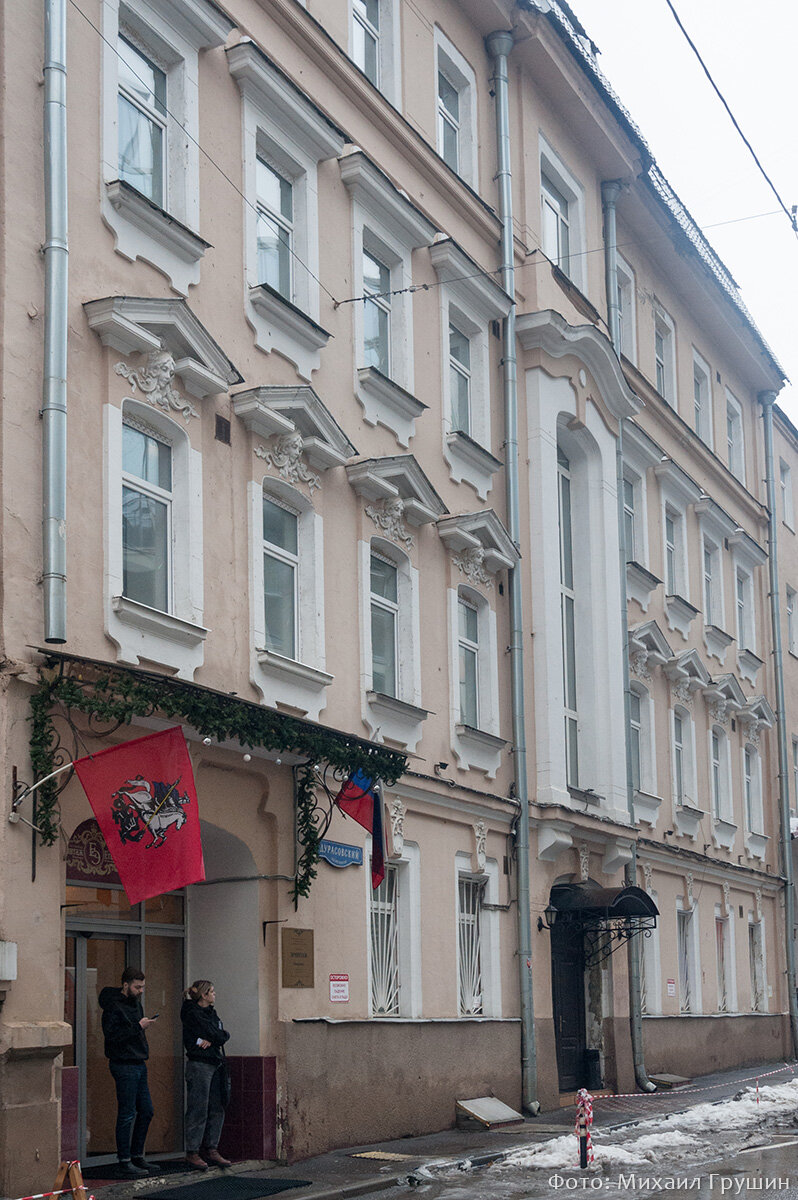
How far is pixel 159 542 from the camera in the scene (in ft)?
45.8

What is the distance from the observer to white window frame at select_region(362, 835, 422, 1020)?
17.3m

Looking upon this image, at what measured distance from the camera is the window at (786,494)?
1527 inches

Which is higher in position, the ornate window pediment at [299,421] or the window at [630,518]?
the window at [630,518]

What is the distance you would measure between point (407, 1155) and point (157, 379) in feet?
24.7

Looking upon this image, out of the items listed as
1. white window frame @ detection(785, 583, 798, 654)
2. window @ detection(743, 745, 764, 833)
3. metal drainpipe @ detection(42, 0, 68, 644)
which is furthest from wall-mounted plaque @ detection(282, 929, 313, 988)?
white window frame @ detection(785, 583, 798, 654)

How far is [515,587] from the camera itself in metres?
20.6

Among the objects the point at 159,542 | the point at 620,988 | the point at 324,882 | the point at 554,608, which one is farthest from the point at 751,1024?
the point at 159,542

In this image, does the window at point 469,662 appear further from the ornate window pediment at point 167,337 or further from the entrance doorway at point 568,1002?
the ornate window pediment at point 167,337

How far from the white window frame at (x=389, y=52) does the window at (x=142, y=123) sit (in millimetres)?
4966

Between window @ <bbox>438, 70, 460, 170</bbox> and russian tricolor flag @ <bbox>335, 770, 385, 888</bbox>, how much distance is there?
30.2 feet

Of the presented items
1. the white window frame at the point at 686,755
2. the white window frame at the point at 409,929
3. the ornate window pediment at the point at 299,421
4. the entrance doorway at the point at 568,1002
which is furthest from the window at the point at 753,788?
the ornate window pediment at the point at 299,421

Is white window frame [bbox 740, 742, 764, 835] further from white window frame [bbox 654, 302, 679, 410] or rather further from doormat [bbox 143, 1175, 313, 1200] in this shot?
doormat [bbox 143, 1175, 313, 1200]

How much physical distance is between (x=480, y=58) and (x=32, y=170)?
1109cm

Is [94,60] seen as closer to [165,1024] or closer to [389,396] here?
[389,396]
